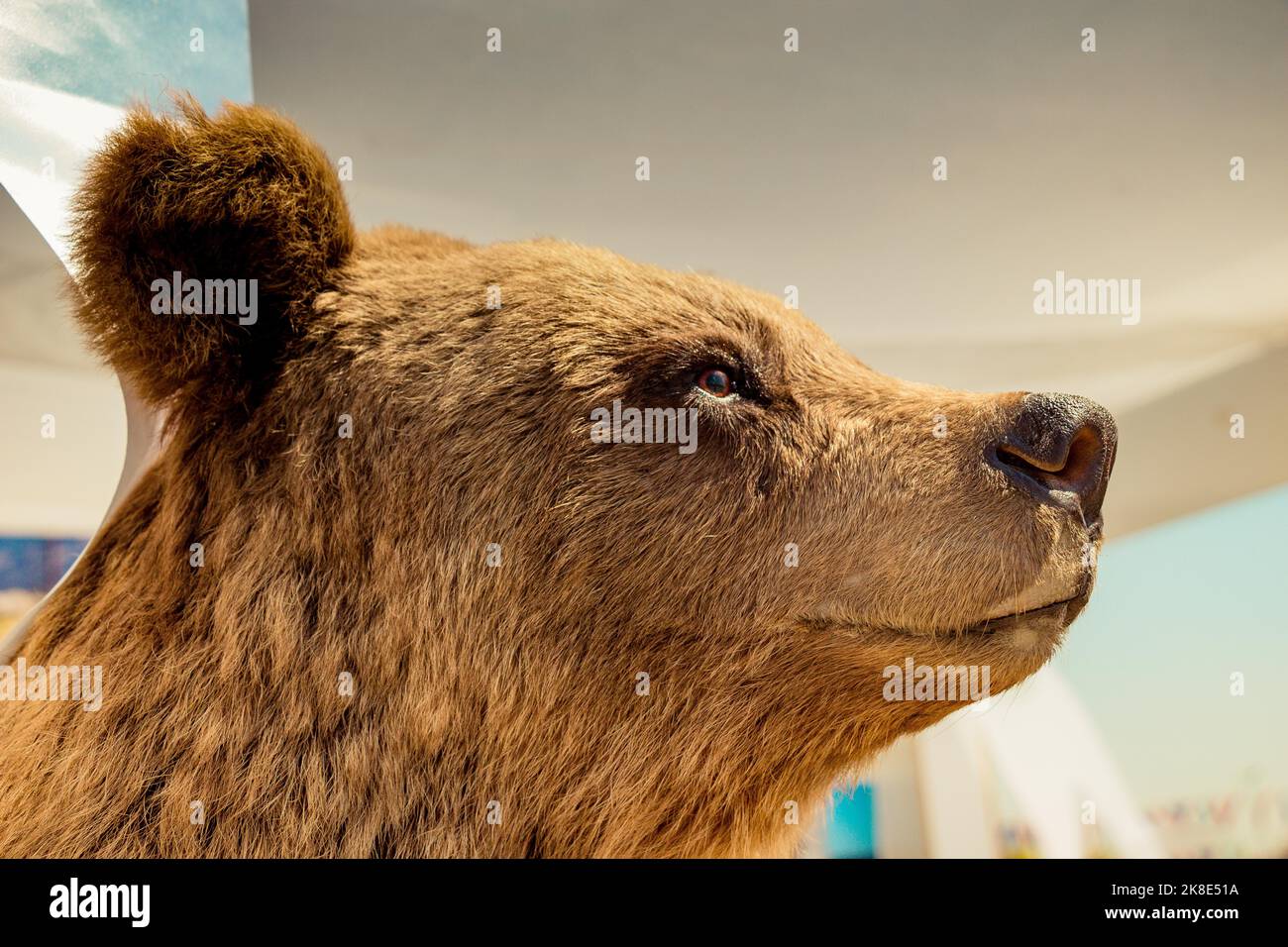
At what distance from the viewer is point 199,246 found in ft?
5.53

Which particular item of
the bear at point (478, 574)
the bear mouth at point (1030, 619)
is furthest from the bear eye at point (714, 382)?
the bear mouth at point (1030, 619)

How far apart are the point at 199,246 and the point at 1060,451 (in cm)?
150

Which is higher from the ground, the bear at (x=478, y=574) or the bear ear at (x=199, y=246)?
the bear ear at (x=199, y=246)

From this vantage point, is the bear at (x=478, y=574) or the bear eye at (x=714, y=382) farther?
the bear eye at (x=714, y=382)

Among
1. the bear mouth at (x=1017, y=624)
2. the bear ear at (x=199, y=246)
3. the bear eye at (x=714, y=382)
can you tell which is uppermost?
the bear ear at (x=199, y=246)

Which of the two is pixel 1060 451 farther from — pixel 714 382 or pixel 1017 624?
pixel 714 382

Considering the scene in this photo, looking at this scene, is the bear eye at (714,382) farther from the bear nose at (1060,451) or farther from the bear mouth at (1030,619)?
the bear mouth at (1030,619)

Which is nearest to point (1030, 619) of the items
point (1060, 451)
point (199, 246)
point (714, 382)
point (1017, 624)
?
point (1017, 624)

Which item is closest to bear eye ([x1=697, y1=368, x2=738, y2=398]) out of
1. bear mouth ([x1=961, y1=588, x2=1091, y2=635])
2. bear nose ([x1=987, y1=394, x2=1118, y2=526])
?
bear nose ([x1=987, y1=394, x2=1118, y2=526])

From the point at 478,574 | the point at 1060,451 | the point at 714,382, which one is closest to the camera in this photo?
the point at 1060,451

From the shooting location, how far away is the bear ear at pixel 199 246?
1616mm

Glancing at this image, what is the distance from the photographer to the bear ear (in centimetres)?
162

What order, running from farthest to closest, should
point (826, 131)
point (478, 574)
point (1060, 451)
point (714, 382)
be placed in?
1. point (826, 131)
2. point (714, 382)
3. point (478, 574)
4. point (1060, 451)
